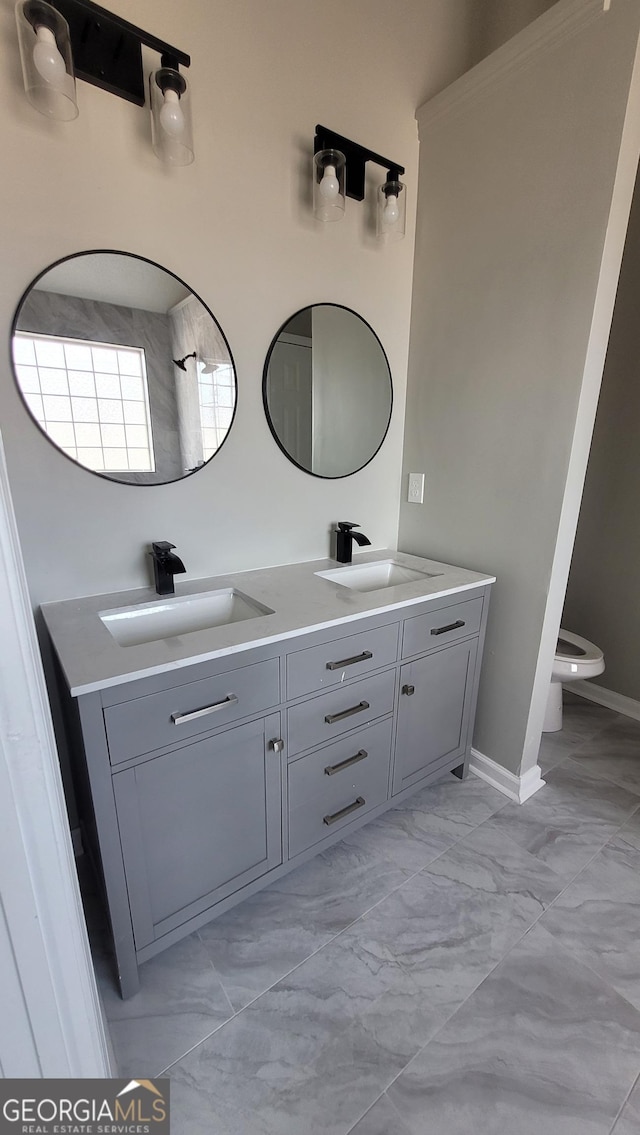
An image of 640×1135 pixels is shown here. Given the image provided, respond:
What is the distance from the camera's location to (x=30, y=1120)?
610 millimetres

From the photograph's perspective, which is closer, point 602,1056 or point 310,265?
point 602,1056

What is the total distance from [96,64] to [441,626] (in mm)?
1860

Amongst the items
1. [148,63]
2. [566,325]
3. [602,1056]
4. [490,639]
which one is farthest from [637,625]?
[148,63]

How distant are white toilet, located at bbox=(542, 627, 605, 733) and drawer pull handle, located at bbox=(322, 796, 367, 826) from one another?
42.4 inches

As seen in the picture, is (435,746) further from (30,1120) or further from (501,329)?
(501,329)

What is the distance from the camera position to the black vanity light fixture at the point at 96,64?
1.04 meters

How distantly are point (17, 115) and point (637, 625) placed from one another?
3.08 meters

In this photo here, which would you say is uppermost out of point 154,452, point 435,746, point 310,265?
point 310,265

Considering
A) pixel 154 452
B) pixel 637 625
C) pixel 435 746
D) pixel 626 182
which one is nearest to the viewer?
pixel 626 182

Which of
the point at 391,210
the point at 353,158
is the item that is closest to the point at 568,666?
the point at 391,210

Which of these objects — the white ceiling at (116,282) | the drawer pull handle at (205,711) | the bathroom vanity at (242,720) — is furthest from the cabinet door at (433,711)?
the white ceiling at (116,282)

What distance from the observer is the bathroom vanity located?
1.04m

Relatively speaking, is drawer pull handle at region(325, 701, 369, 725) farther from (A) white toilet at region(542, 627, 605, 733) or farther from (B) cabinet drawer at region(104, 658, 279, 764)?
(A) white toilet at region(542, 627, 605, 733)
